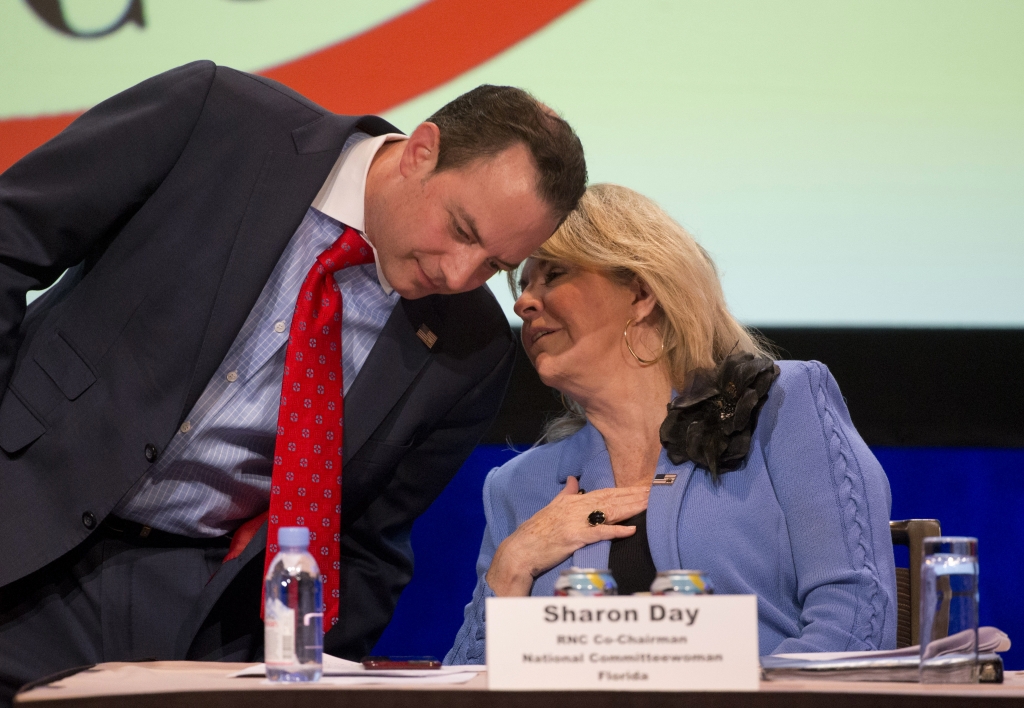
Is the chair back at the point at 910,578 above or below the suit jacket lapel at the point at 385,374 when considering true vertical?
below

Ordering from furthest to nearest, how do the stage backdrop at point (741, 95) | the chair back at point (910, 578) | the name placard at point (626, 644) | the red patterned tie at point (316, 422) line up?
the stage backdrop at point (741, 95)
the chair back at point (910, 578)
the red patterned tie at point (316, 422)
the name placard at point (626, 644)

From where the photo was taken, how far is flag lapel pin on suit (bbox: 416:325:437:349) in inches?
88.4

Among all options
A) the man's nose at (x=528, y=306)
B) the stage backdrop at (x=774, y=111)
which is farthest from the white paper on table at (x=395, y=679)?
the stage backdrop at (x=774, y=111)

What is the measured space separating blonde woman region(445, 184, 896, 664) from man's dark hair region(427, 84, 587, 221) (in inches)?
14.6

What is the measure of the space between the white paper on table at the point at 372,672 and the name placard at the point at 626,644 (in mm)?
144

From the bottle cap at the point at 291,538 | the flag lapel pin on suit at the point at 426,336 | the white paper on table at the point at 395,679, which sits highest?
the flag lapel pin on suit at the point at 426,336

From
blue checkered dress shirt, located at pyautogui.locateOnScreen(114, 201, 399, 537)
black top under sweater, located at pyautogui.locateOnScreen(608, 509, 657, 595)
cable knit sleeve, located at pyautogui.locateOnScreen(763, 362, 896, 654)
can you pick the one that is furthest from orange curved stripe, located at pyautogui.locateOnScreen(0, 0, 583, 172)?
black top under sweater, located at pyautogui.locateOnScreen(608, 509, 657, 595)

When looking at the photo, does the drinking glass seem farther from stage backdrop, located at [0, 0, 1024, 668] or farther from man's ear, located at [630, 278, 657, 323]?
stage backdrop, located at [0, 0, 1024, 668]

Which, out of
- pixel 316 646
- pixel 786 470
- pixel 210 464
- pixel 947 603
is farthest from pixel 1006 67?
pixel 316 646

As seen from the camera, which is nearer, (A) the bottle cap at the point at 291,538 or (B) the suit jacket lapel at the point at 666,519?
(A) the bottle cap at the point at 291,538

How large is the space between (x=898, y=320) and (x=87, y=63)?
2310 mm

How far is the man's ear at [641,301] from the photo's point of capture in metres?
2.43

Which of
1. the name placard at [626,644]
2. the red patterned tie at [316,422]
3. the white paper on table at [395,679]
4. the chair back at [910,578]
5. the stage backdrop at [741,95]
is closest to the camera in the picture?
the name placard at [626,644]

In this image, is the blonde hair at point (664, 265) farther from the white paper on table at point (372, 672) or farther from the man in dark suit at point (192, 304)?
the white paper on table at point (372, 672)
